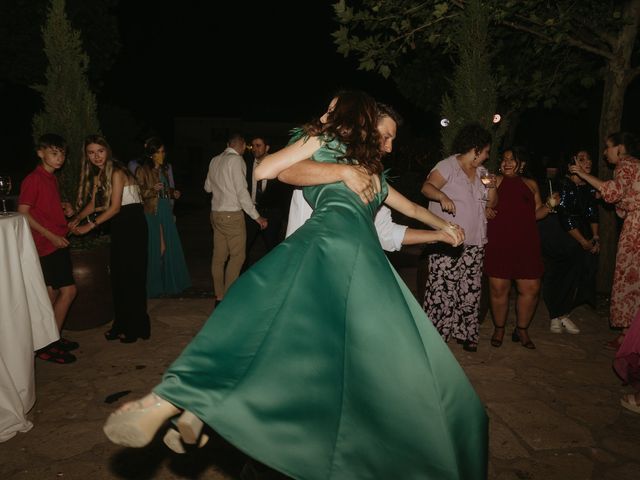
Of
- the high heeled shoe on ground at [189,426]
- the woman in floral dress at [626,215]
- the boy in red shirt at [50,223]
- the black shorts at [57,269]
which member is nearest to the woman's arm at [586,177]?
the woman in floral dress at [626,215]

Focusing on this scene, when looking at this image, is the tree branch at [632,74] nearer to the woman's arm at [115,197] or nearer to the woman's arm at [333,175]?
the woman's arm at [333,175]

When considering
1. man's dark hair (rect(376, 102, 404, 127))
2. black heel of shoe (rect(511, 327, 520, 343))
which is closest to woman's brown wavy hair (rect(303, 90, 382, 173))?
man's dark hair (rect(376, 102, 404, 127))

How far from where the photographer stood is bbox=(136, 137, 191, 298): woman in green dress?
22.2 feet

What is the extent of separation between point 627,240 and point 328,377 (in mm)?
4366

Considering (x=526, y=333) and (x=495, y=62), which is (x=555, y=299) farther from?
(x=495, y=62)

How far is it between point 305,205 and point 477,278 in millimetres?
2803

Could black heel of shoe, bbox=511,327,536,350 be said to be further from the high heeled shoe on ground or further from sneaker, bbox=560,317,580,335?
the high heeled shoe on ground

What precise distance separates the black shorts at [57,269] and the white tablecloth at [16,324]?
2.87ft

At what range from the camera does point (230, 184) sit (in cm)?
639

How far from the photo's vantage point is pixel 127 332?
17.8 feet

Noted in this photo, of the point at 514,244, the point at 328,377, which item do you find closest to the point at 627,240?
the point at 514,244

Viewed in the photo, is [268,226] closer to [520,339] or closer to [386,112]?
[520,339]

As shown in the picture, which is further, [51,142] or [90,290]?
[90,290]

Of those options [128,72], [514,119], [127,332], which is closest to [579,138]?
[514,119]
